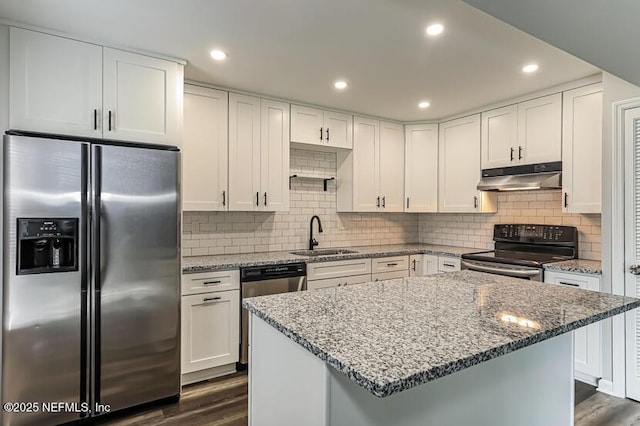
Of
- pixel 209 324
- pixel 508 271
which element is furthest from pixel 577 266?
pixel 209 324

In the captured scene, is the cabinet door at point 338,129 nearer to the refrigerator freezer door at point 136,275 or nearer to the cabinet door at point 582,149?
the refrigerator freezer door at point 136,275

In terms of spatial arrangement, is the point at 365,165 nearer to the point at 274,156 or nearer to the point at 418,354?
the point at 274,156

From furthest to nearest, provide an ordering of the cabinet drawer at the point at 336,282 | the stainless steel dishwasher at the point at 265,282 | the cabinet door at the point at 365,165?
the cabinet door at the point at 365,165 < the cabinet drawer at the point at 336,282 < the stainless steel dishwasher at the point at 265,282

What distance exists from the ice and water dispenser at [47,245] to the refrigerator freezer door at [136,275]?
0.42 ft

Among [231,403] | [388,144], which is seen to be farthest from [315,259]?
[388,144]

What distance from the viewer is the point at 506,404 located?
153cm

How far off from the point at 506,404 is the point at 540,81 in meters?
2.68

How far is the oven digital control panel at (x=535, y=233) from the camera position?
334 centimetres

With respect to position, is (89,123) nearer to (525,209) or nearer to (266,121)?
(266,121)

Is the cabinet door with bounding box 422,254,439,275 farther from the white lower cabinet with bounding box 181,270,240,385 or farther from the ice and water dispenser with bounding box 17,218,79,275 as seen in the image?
the ice and water dispenser with bounding box 17,218,79,275

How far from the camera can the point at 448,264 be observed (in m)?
3.85

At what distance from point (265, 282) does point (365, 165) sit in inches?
71.2

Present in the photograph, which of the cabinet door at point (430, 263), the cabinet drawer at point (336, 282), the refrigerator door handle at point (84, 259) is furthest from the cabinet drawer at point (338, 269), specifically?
the refrigerator door handle at point (84, 259)

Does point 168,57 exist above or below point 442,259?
above
